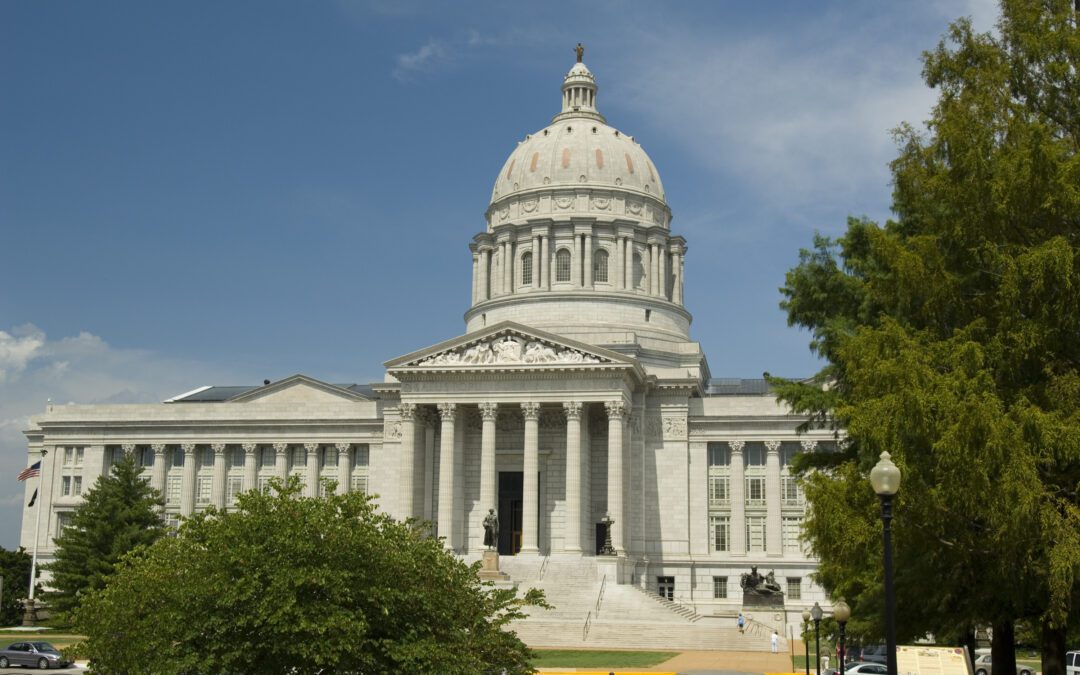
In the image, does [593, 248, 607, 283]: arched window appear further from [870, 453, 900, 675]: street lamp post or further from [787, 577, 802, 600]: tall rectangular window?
[870, 453, 900, 675]: street lamp post

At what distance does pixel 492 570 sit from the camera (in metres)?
63.3

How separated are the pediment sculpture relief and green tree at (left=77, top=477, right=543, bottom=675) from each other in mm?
44785

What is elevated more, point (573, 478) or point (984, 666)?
point (573, 478)

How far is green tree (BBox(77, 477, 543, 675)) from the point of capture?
75.8ft

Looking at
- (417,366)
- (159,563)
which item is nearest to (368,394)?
(417,366)

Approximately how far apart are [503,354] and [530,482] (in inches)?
298

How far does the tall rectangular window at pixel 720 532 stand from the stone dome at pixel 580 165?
2424 cm

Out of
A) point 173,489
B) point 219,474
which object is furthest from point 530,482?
point 173,489

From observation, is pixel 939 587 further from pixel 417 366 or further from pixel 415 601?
pixel 417 366

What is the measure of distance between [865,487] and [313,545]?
1138cm

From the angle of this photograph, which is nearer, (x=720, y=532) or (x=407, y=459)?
(x=407, y=459)

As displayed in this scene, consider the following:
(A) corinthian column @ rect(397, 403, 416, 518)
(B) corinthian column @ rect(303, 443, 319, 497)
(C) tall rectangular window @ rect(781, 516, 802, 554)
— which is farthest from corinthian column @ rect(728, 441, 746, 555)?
(B) corinthian column @ rect(303, 443, 319, 497)

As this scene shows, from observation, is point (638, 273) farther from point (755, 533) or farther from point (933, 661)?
point (933, 661)

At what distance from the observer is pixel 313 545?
79.3ft
